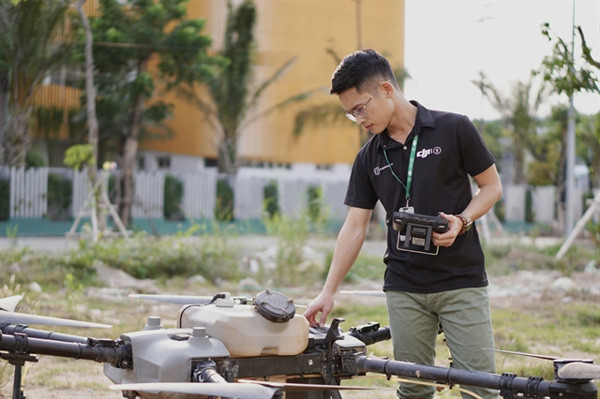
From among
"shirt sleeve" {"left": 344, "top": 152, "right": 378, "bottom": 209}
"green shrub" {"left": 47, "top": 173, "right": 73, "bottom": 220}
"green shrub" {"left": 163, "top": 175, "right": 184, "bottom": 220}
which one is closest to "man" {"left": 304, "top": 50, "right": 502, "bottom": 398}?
"shirt sleeve" {"left": 344, "top": 152, "right": 378, "bottom": 209}

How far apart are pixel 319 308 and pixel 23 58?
16.6m

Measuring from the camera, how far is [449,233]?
3.09 m

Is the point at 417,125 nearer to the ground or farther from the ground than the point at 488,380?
farther from the ground

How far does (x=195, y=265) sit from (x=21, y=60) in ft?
30.6

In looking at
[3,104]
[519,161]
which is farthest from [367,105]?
[519,161]

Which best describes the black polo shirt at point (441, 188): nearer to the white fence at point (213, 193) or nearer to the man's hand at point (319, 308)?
the man's hand at point (319, 308)

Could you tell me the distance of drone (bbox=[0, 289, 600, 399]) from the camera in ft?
8.76

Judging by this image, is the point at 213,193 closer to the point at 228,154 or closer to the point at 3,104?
the point at 228,154

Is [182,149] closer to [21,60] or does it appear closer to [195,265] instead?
[21,60]

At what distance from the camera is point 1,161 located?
2045cm

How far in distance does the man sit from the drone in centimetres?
27

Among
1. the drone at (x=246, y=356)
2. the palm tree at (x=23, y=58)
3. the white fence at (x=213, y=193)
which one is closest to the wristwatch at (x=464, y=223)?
the drone at (x=246, y=356)

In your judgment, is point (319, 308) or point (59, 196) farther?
point (59, 196)

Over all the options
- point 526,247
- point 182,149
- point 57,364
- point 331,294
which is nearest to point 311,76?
point 182,149
